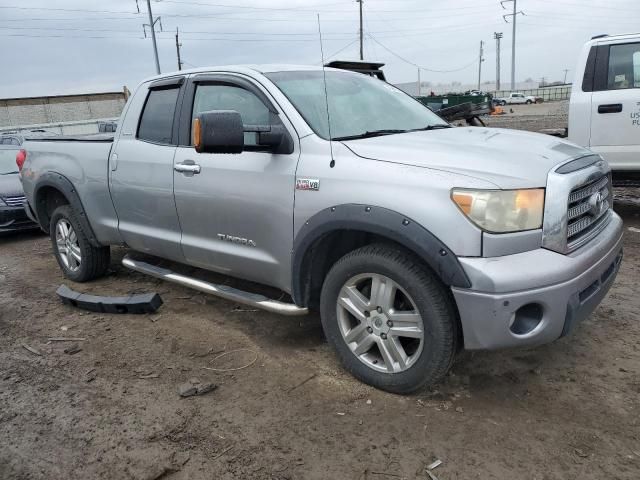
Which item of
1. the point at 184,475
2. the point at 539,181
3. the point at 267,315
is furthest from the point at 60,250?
the point at 539,181

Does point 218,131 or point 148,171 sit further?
→ point 148,171

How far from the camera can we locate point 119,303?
14.6 ft

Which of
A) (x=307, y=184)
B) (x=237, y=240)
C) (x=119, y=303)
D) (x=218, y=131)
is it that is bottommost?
(x=119, y=303)

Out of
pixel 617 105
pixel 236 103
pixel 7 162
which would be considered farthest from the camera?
pixel 7 162

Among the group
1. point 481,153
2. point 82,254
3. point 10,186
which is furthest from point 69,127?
point 481,153

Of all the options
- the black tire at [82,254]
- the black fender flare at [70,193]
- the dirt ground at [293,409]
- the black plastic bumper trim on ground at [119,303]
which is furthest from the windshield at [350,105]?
the black tire at [82,254]

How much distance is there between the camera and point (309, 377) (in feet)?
10.8

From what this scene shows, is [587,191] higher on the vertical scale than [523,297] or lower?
higher

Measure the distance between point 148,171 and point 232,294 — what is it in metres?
1.24

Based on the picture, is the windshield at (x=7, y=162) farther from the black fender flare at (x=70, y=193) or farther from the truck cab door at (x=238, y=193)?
the truck cab door at (x=238, y=193)

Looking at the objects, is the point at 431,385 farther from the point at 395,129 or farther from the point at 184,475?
the point at 395,129

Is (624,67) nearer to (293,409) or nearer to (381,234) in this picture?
(381,234)

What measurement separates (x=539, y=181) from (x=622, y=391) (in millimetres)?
1312

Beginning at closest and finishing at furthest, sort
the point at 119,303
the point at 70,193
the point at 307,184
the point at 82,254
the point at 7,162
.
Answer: the point at 307,184 < the point at 119,303 < the point at 70,193 < the point at 82,254 < the point at 7,162
